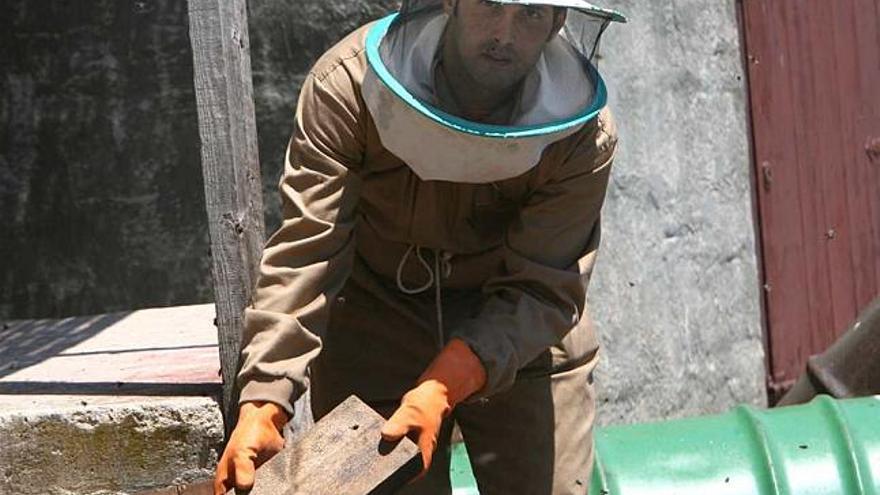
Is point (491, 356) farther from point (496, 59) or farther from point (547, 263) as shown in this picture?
point (496, 59)

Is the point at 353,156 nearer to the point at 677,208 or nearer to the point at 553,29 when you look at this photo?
the point at 553,29

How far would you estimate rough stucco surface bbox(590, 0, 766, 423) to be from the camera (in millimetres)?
6254

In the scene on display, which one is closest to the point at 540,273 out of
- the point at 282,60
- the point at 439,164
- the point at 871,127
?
the point at 439,164

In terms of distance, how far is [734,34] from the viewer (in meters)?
6.79

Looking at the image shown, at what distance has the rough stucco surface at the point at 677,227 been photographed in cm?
625

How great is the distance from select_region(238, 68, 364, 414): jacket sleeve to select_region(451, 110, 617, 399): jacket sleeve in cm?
31

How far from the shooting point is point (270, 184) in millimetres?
6031

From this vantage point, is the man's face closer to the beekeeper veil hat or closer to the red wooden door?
the beekeeper veil hat

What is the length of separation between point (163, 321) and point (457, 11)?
2.97m

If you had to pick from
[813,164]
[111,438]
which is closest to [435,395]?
[111,438]

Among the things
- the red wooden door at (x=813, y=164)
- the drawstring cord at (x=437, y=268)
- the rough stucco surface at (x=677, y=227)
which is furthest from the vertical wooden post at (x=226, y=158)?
the red wooden door at (x=813, y=164)

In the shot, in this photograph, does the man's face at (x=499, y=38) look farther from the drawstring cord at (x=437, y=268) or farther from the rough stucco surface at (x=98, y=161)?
the rough stucco surface at (x=98, y=161)

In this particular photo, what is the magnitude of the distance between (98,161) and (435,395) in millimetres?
3925

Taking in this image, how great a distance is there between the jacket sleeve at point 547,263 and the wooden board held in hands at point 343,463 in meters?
0.30
